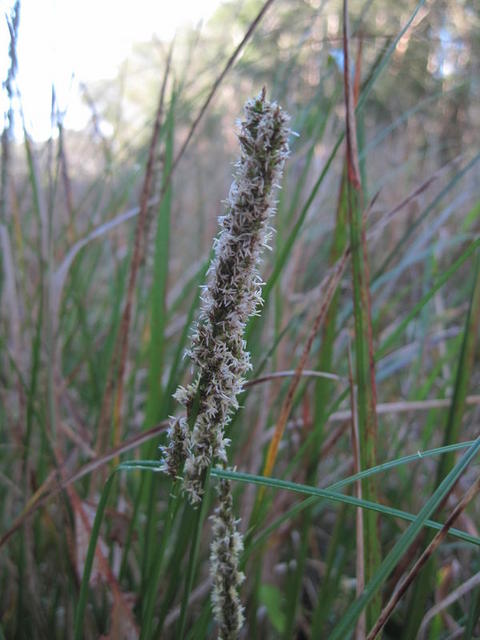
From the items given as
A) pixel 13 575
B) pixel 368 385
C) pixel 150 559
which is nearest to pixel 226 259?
pixel 368 385

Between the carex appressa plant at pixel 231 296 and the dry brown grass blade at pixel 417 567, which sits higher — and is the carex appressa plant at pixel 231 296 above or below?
above

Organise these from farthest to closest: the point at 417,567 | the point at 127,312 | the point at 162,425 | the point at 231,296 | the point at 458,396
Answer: the point at 127,312 → the point at 458,396 → the point at 162,425 → the point at 417,567 → the point at 231,296

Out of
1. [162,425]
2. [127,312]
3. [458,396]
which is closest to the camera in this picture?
[162,425]

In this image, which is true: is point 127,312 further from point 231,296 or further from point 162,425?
point 231,296

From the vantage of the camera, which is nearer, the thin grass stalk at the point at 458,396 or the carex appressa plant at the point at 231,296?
the carex appressa plant at the point at 231,296

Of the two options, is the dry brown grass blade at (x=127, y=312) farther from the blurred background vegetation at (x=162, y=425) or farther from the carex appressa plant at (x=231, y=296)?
the carex appressa plant at (x=231, y=296)

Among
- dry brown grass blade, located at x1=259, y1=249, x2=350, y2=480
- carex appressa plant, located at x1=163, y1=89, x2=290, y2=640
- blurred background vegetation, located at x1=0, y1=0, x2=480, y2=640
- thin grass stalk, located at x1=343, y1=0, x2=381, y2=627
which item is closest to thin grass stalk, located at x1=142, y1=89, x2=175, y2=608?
blurred background vegetation, located at x1=0, y1=0, x2=480, y2=640

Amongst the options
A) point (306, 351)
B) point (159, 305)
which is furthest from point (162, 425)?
point (159, 305)

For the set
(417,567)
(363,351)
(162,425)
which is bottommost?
(417,567)

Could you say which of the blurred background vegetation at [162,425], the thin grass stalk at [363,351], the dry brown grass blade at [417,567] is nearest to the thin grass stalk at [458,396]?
the blurred background vegetation at [162,425]
